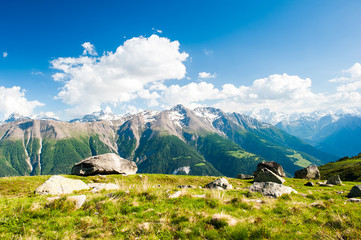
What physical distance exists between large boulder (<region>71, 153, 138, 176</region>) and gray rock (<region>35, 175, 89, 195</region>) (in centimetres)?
2798

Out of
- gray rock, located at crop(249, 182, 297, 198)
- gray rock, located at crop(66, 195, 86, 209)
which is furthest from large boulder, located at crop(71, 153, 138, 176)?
gray rock, located at crop(249, 182, 297, 198)

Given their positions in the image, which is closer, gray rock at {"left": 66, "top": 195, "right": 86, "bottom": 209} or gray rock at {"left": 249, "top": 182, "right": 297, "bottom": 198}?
gray rock at {"left": 66, "top": 195, "right": 86, "bottom": 209}

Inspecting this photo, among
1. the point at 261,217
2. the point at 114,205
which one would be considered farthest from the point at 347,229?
the point at 114,205

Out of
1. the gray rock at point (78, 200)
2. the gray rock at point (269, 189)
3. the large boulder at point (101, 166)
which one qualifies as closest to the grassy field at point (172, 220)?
the gray rock at point (78, 200)

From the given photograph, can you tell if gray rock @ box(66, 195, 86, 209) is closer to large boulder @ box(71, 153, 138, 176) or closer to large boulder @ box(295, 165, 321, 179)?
large boulder @ box(71, 153, 138, 176)

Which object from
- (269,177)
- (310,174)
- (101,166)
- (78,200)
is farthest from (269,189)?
(310,174)

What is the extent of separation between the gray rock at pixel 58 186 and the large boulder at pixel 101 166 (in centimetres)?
2798

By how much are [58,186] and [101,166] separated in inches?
1215

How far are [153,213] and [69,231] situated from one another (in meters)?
4.25

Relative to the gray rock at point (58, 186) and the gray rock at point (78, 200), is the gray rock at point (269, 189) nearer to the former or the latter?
the gray rock at point (78, 200)

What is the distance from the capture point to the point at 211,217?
941 cm

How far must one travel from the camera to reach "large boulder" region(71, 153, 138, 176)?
49250 millimetres

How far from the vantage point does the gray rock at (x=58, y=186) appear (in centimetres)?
2028

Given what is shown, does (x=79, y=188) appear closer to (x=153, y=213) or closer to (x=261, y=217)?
(x=153, y=213)
